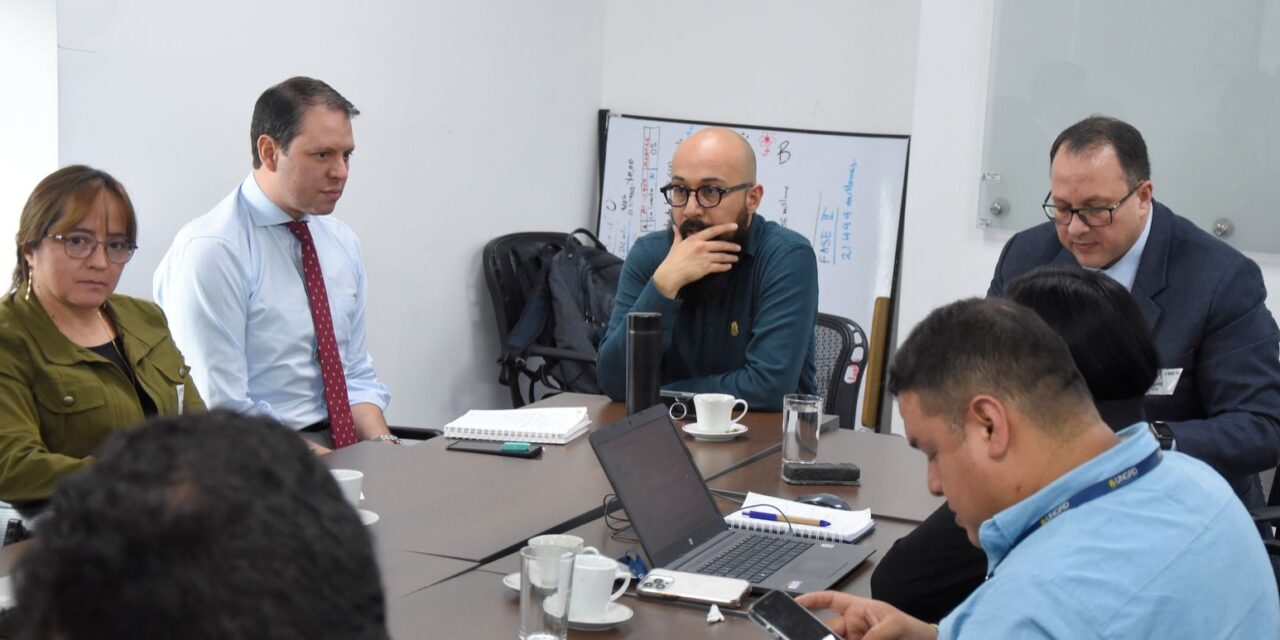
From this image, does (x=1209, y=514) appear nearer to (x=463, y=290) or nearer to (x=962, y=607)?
(x=962, y=607)

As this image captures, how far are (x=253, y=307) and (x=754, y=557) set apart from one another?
1702 millimetres

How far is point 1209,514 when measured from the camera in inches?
51.4

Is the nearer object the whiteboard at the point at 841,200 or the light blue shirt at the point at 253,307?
the light blue shirt at the point at 253,307

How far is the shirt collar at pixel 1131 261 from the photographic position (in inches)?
106

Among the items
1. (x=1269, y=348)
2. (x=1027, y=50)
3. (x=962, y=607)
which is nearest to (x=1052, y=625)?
(x=962, y=607)

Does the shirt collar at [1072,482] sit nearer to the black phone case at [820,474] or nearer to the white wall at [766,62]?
the black phone case at [820,474]

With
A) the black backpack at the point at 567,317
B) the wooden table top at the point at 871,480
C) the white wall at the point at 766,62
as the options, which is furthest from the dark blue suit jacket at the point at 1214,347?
the white wall at the point at 766,62

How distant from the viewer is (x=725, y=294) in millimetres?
3215

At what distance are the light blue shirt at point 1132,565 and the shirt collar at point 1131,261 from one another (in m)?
1.40

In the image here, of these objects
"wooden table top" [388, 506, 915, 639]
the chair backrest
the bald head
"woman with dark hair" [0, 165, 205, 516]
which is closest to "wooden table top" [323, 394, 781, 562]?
"wooden table top" [388, 506, 915, 639]

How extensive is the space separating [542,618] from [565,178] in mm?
4125

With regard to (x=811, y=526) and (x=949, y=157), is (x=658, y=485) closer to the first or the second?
(x=811, y=526)

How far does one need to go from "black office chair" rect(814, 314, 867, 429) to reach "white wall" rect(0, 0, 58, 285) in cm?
211

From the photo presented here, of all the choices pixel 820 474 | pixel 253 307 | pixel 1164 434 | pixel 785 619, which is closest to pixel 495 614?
pixel 785 619
